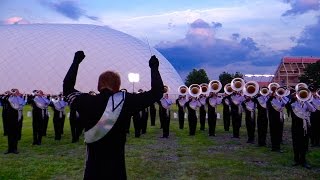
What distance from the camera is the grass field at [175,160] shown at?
9477 millimetres

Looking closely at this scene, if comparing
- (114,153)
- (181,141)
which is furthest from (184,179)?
(181,141)

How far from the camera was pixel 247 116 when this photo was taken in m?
15.5

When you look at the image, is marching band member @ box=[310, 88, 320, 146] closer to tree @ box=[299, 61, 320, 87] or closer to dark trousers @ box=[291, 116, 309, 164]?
dark trousers @ box=[291, 116, 309, 164]

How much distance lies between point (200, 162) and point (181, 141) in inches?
188

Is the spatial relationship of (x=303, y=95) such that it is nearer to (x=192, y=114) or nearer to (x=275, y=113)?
(x=275, y=113)

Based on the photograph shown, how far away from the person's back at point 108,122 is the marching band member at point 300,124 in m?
6.96

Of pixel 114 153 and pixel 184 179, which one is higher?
pixel 114 153

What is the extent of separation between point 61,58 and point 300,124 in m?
58.5

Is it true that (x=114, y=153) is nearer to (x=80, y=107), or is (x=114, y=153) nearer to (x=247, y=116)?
(x=80, y=107)

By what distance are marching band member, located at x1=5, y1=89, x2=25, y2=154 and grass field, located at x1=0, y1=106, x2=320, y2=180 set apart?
37 centimetres

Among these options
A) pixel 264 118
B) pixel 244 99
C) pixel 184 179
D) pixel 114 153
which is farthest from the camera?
pixel 244 99

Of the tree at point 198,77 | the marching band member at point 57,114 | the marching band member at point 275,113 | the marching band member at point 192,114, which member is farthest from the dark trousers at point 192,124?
Answer: the tree at point 198,77

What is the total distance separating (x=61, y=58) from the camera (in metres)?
65.9

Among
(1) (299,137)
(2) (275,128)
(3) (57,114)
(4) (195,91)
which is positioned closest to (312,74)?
(4) (195,91)
